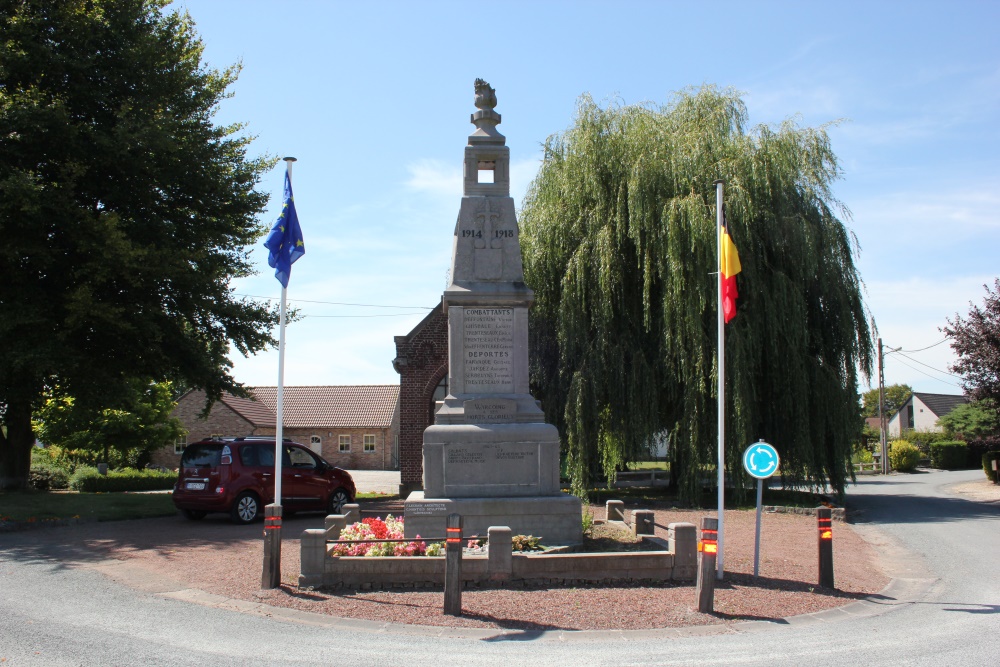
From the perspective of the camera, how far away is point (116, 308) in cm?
1681

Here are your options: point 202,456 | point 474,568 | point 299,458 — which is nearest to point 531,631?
point 474,568

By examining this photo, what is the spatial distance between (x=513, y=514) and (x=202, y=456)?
8027 millimetres

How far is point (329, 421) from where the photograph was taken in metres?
50.3

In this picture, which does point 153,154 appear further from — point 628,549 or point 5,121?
point 628,549

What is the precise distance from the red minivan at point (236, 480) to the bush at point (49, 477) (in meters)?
10.8

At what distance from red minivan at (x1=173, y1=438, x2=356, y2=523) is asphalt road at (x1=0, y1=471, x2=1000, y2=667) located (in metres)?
5.78

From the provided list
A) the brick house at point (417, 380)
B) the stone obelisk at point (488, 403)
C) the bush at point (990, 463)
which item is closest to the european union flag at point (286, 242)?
the stone obelisk at point (488, 403)

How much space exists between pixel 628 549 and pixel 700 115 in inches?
531

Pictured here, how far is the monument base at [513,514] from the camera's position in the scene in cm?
991

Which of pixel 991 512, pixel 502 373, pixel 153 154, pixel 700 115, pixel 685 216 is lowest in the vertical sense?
pixel 991 512

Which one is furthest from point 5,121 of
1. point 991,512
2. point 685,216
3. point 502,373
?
point 991,512

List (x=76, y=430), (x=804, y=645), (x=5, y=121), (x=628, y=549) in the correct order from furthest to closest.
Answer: (x=76, y=430), (x=5, y=121), (x=628, y=549), (x=804, y=645)

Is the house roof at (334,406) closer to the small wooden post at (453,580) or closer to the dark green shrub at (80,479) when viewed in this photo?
the dark green shrub at (80,479)

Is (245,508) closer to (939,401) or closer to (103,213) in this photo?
(103,213)
